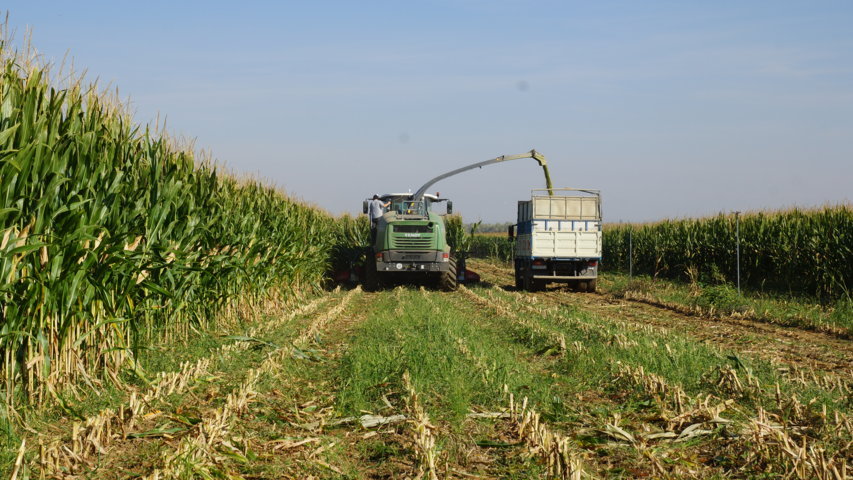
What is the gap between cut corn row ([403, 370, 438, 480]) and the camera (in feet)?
15.3

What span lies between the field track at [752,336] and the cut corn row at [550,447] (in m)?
4.49

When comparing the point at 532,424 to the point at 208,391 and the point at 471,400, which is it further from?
the point at 208,391

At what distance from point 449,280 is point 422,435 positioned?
610 inches

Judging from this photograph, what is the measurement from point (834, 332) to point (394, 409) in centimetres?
937

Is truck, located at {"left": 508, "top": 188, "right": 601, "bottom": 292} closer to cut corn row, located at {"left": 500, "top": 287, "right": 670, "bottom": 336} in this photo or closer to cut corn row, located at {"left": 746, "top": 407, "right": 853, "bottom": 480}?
cut corn row, located at {"left": 500, "top": 287, "right": 670, "bottom": 336}

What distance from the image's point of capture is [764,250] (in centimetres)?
2072

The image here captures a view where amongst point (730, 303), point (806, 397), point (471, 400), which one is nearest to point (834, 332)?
point (730, 303)

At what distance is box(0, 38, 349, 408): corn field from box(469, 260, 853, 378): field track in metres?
7.34

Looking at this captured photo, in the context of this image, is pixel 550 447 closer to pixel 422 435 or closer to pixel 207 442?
pixel 422 435

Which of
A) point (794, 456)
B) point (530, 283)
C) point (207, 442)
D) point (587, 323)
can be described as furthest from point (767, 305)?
point (207, 442)

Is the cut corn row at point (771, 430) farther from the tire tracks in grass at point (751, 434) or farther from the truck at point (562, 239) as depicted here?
the truck at point (562, 239)

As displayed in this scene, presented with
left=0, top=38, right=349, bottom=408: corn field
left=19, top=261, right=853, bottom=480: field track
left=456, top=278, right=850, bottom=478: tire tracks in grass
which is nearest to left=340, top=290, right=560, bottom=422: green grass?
left=19, top=261, right=853, bottom=480: field track

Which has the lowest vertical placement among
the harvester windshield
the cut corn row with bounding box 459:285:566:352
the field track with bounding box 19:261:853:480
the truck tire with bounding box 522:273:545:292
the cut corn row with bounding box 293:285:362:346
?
the field track with bounding box 19:261:853:480

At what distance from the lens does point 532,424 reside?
18.5 ft
